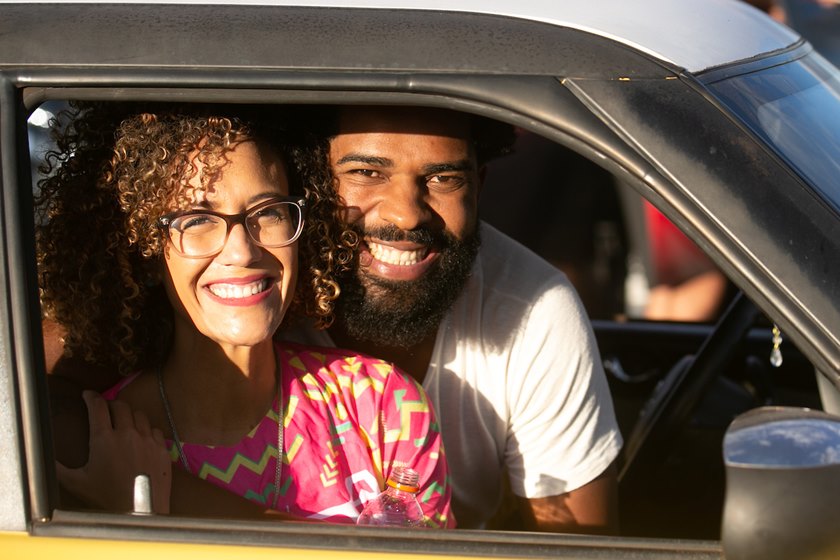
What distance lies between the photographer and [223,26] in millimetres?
1623

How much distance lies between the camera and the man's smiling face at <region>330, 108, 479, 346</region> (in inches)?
90.4

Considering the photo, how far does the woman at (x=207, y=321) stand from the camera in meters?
1.99

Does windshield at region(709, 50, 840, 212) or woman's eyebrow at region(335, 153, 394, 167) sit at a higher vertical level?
woman's eyebrow at region(335, 153, 394, 167)

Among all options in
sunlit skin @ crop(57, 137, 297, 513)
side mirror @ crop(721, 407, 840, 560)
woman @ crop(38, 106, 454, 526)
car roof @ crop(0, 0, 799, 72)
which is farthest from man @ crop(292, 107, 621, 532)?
side mirror @ crop(721, 407, 840, 560)

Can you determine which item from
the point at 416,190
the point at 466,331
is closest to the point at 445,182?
the point at 416,190

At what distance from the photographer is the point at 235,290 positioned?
6.57 feet

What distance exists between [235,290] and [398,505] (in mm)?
447

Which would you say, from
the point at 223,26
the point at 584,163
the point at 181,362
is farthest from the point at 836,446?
the point at 584,163

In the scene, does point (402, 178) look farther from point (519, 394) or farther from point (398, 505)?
point (398, 505)

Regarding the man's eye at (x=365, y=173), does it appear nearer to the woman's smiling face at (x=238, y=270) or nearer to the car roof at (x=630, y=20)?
the woman's smiling face at (x=238, y=270)

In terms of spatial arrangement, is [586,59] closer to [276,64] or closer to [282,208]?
[276,64]

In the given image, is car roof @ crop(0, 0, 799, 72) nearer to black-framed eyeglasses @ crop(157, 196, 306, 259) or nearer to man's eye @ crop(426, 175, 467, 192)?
black-framed eyeglasses @ crop(157, 196, 306, 259)

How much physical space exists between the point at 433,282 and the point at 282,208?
1.61ft

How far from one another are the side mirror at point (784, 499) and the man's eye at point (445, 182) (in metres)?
1.09
